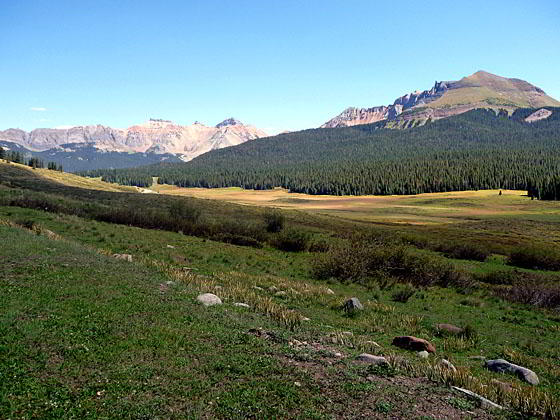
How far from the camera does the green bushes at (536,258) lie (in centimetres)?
4447

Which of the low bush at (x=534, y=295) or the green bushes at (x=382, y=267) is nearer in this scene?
the low bush at (x=534, y=295)

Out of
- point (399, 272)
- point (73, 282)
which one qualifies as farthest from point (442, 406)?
point (399, 272)

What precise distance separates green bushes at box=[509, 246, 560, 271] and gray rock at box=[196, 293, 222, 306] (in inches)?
1559

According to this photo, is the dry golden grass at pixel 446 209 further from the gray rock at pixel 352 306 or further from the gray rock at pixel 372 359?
the gray rock at pixel 372 359

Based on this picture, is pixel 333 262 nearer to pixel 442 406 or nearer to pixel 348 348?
pixel 348 348

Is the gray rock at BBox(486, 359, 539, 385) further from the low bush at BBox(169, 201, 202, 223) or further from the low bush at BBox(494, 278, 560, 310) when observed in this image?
the low bush at BBox(169, 201, 202, 223)

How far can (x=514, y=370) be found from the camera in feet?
48.8

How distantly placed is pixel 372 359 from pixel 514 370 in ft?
19.1

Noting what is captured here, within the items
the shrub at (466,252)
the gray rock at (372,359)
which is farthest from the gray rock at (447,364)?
the shrub at (466,252)

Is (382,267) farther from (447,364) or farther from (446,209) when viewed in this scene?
(446,209)

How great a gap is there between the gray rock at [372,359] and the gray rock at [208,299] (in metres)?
7.93

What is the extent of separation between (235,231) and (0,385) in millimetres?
42637

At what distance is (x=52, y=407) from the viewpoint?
8891mm

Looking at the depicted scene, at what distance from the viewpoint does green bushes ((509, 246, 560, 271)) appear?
44.5m
